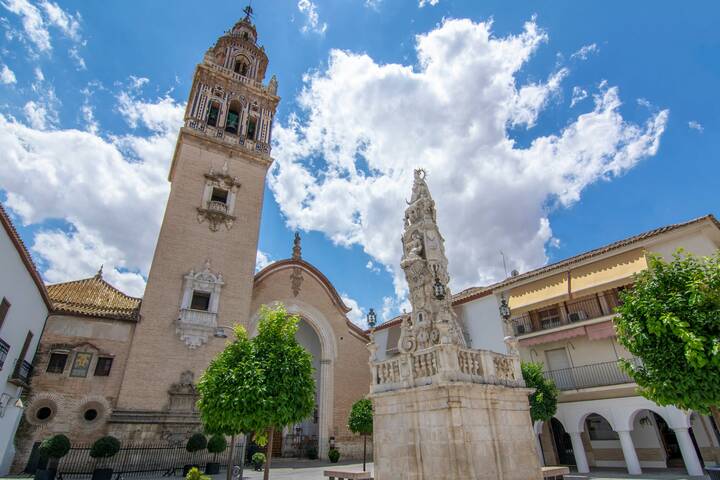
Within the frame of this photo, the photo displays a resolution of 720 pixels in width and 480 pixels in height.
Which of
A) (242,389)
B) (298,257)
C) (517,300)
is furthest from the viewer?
(298,257)

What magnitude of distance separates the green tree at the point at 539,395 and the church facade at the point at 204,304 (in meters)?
11.2

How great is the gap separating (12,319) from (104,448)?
543cm

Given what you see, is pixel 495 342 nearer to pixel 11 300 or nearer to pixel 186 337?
pixel 186 337

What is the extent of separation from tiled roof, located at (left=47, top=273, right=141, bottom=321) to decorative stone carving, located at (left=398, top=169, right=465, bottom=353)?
14.0 m

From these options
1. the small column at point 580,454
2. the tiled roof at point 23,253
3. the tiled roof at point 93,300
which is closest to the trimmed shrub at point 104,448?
the tiled roof at point 93,300

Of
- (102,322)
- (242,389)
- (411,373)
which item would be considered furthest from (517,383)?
(102,322)

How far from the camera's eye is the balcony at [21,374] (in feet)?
45.2

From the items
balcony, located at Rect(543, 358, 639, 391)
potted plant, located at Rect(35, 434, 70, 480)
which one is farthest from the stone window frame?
balcony, located at Rect(543, 358, 639, 391)

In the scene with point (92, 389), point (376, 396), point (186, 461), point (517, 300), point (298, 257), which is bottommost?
point (186, 461)

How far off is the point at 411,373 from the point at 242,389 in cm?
432

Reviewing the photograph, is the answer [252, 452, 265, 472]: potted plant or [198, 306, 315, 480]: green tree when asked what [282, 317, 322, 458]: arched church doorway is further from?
[198, 306, 315, 480]: green tree

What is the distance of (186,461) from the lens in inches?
639

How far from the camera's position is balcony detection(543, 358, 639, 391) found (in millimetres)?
16078

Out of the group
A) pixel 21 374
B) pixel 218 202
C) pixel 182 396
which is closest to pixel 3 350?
pixel 21 374
